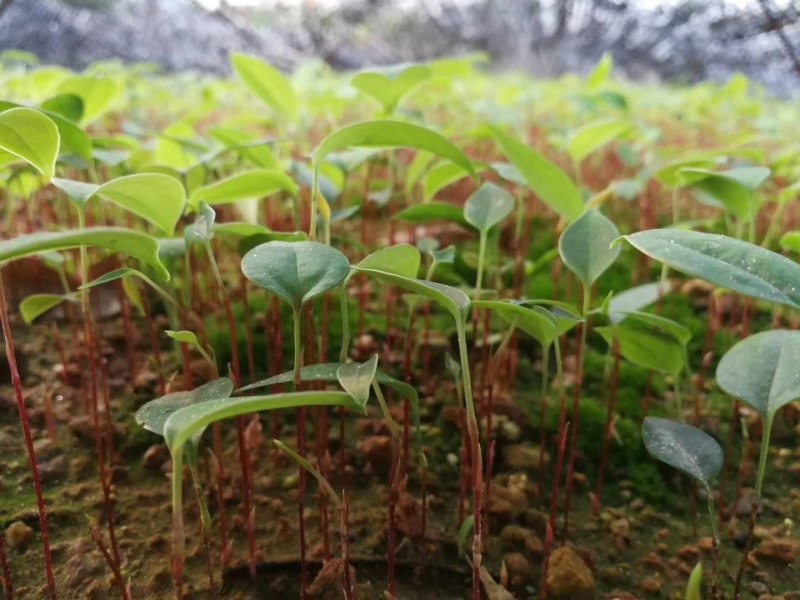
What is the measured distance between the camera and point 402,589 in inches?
25.1

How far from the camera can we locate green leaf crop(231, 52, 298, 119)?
95 cm

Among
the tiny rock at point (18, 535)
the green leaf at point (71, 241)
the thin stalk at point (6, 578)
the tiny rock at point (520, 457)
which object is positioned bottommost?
the tiny rock at point (520, 457)

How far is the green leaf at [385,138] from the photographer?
1.77ft

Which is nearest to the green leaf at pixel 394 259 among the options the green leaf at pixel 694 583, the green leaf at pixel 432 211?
the green leaf at pixel 432 211

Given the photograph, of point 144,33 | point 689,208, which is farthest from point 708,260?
point 144,33

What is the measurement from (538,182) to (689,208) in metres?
1.33

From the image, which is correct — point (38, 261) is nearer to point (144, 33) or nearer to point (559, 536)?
point (559, 536)

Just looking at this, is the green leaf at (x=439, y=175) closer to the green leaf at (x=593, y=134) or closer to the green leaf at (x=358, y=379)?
the green leaf at (x=593, y=134)

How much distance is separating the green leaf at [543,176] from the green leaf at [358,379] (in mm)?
362

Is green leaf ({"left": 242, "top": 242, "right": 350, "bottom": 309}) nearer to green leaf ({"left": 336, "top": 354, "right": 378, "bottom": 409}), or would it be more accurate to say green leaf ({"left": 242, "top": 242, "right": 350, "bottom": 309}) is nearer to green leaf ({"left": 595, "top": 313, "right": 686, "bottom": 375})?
green leaf ({"left": 336, "top": 354, "right": 378, "bottom": 409})

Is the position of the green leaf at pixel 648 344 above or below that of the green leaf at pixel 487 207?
below

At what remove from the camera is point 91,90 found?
905mm

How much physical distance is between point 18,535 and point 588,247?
68cm

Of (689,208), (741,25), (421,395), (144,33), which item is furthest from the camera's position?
(144,33)
